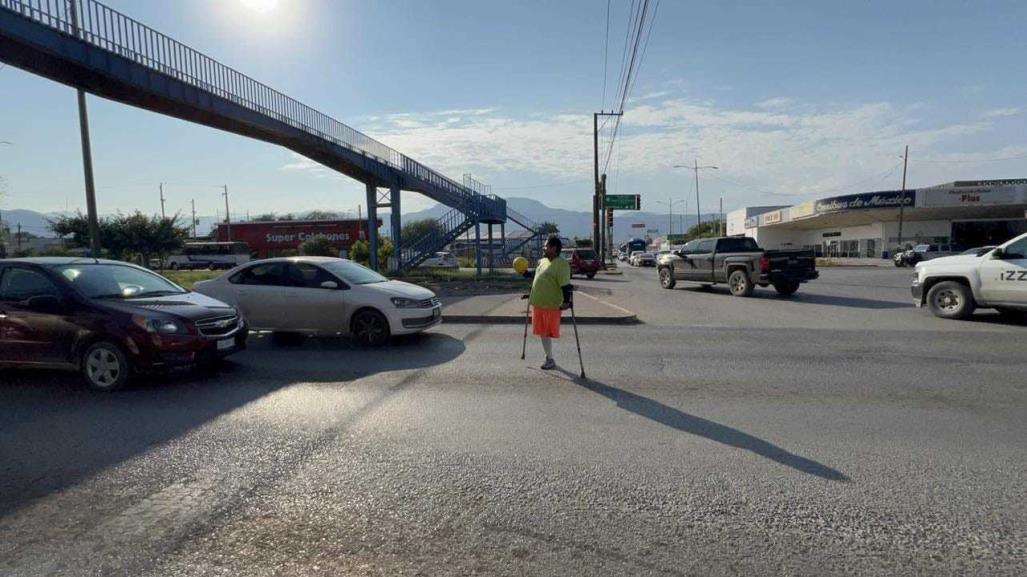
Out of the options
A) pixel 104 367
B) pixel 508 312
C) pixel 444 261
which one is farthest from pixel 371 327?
pixel 444 261

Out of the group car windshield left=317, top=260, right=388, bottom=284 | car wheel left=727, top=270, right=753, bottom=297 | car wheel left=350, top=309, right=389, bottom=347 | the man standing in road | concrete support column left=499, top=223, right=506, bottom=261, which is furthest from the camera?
concrete support column left=499, top=223, right=506, bottom=261

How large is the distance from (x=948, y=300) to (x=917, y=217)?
48464 mm

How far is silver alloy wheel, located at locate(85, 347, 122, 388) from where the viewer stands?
661 centimetres

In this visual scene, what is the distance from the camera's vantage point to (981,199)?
4606cm

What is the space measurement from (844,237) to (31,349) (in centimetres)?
6656

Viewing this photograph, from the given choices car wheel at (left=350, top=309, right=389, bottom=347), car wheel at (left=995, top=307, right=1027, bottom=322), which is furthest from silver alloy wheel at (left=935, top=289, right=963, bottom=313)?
car wheel at (left=350, top=309, right=389, bottom=347)

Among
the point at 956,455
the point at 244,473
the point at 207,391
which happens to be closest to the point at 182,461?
the point at 244,473

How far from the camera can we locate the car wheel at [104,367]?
259 inches

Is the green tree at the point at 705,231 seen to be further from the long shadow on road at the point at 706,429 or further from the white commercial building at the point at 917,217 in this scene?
the long shadow on road at the point at 706,429

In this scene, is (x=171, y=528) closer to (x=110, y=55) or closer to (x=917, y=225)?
(x=110, y=55)

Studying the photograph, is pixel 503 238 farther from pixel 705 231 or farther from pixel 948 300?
pixel 705 231

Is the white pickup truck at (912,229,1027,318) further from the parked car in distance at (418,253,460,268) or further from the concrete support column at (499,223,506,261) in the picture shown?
the parked car in distance at (418,253,460,268)

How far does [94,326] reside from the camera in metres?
6.59

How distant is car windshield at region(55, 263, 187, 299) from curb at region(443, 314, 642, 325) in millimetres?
5562
